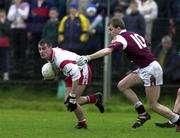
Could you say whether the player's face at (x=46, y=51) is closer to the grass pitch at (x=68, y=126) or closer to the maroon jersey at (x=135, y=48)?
the maroon jersey at (x=135, y=48)

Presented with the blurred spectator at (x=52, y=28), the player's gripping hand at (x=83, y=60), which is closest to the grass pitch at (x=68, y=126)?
the player's gripping hand at (x=83, y=60)

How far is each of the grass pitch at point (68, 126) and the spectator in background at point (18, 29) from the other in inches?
147

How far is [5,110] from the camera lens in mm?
20609

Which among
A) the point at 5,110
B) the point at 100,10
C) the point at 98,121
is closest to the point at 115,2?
the point at 100,10

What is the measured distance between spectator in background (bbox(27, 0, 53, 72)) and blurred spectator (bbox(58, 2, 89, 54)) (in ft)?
3.09

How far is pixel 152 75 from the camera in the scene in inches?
585

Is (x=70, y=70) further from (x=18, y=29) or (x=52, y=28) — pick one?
(x=18, y=29)

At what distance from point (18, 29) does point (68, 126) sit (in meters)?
8.37

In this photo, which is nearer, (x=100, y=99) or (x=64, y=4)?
(x=100, y=99)

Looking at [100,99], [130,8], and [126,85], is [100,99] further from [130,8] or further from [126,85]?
[130,8]

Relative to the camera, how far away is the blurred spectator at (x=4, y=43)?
2314cm

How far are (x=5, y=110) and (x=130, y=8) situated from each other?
5.17 metres

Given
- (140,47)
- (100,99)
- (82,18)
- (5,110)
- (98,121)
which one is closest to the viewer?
(140,47)

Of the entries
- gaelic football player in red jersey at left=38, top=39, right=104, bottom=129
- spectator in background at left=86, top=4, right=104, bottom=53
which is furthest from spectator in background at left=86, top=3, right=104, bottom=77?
gaelic football player in red jersey at left=38, top=39, right=104, bottom=129
